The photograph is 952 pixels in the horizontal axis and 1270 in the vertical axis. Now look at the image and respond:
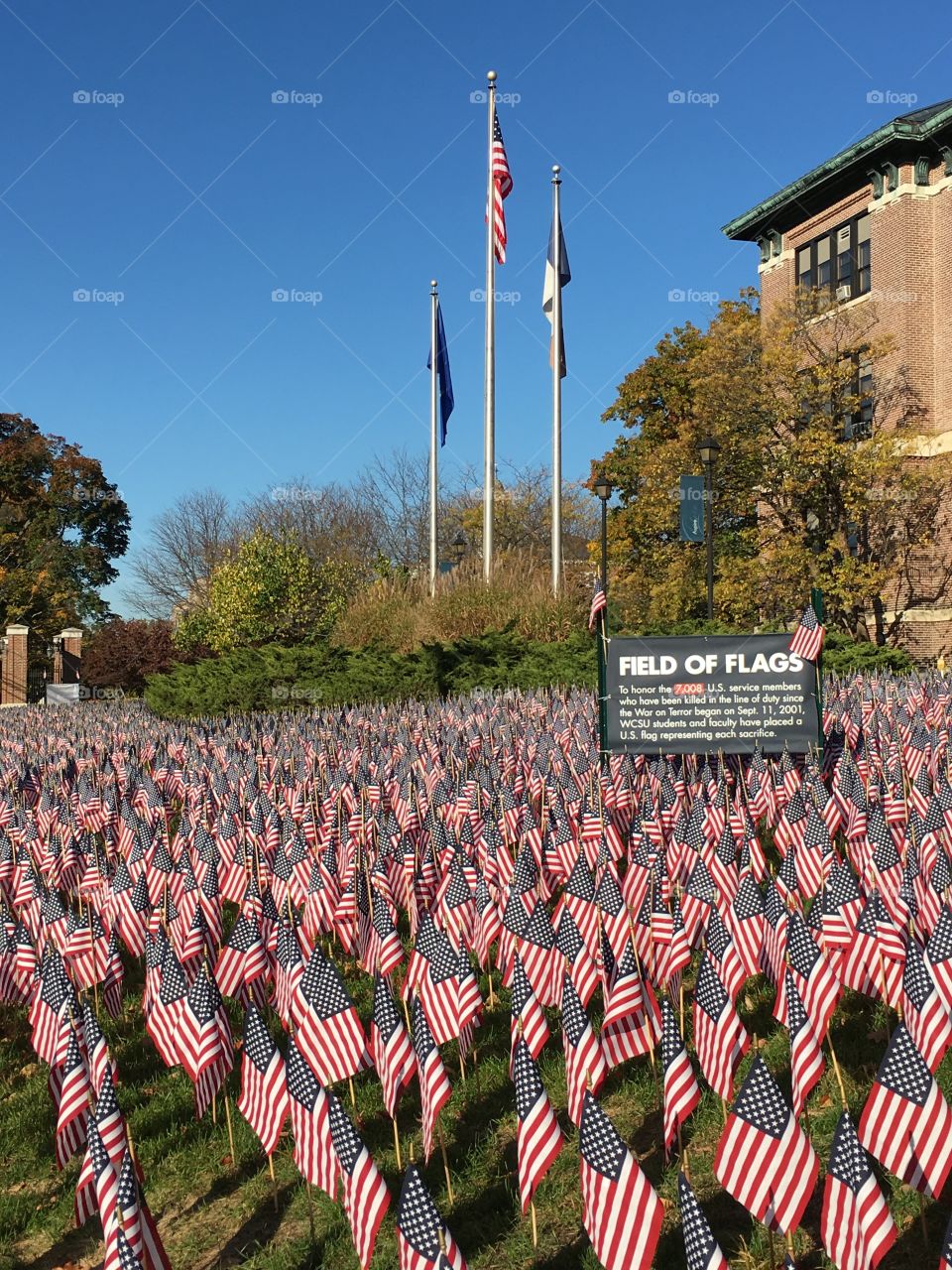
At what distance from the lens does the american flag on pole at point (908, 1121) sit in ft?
11.7

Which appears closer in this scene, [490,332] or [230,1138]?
[230,1138]

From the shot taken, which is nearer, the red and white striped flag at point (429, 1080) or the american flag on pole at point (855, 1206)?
the american flag on pole at point (855, 1206)

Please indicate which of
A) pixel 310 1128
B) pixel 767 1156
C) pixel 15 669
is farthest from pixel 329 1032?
pixel 15 669

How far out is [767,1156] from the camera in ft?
11.5

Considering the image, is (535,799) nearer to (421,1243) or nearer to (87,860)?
(87,860)

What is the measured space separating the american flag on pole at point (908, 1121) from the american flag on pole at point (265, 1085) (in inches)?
82.4

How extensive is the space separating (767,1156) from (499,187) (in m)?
26.0

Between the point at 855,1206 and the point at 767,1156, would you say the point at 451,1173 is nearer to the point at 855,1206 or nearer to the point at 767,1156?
the point at 767,1156

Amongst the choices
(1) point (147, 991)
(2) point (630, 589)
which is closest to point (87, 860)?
(1) point (147, 991)

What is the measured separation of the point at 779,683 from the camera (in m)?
9.57

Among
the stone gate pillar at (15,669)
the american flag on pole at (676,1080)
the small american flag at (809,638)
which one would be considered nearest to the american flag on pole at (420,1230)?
the american flag on pole at (676,1080)

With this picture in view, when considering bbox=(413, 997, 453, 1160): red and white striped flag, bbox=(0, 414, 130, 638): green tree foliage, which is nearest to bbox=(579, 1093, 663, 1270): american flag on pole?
bbox=(413, 997, 453, 1160): red and white striped flag

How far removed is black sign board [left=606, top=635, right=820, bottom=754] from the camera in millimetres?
9539

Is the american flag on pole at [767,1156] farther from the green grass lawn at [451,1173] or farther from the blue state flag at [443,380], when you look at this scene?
the blue state flag at [443,380]
